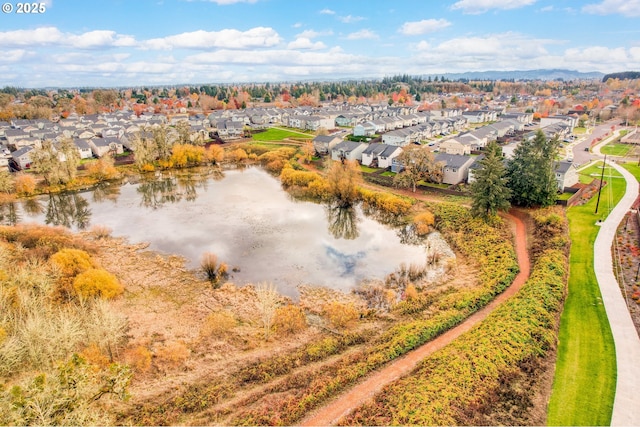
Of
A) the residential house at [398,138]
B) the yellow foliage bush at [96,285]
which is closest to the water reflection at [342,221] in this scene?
the yellow foliage bush at [96,285]

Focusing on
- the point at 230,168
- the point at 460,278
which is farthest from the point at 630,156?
the point at 230,168

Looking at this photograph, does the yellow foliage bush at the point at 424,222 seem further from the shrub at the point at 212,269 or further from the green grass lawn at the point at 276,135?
the green grass lawn at the point at 276,135

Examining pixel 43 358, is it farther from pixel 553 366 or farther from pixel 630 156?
pixel 630 156

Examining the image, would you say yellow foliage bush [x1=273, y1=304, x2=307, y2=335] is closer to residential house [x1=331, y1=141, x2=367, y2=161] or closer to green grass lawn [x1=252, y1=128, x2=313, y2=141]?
residential house [x1=331, y1=141, x2=367, y2=161]

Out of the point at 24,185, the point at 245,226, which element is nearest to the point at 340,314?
the point at 245,226

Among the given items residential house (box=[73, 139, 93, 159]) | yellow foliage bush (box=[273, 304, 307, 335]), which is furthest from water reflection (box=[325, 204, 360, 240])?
residential house (box=[73, 139, 93, 159])

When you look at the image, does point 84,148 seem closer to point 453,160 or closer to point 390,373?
point 453,160
